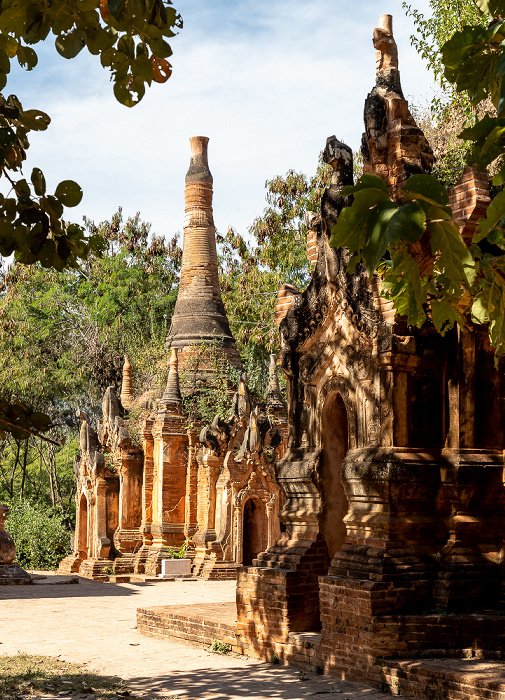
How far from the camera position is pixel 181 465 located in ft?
67.5

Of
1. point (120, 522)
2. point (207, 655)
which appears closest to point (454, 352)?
point (207, 655)

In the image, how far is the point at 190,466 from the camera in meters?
20.5

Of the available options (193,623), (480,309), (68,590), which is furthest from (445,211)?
(68,590)

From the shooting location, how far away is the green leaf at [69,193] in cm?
428

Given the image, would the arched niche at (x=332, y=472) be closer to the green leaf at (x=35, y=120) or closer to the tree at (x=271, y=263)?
the green leaf at (x=35, y=120)

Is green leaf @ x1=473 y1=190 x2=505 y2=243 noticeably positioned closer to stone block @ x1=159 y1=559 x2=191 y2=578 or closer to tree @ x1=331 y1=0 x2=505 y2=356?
tree @ x1=331 y1=0 x2=505 y2=356

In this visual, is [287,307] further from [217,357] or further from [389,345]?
[217,357]

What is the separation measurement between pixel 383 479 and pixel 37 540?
17920mm

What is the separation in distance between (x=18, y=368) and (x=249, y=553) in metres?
13.5

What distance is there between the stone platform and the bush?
14.5 meters

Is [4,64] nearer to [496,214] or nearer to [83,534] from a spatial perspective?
[496,214]

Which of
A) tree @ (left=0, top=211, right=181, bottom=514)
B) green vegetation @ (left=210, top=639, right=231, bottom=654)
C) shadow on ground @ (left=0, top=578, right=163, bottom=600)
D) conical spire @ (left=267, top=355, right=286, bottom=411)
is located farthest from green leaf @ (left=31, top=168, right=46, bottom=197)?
tree @ (left=0, top=211, right=181, bottom=514)

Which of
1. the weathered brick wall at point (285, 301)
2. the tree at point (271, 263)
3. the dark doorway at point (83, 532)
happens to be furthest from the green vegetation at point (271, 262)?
the weathered brick wall at point (285, 301)

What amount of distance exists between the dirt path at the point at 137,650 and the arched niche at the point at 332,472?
4.89 feet
